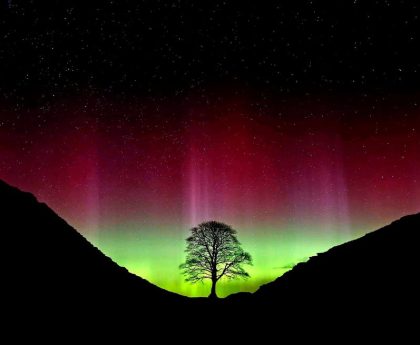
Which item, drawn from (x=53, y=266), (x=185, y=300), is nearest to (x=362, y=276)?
(x=185, y=300)

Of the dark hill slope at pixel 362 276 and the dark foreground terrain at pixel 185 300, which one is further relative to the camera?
the dark hill slope at pixel 362 276

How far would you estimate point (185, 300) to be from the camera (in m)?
25.6

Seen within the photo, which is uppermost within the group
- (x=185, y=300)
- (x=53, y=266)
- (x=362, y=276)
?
(x=53, y=266)

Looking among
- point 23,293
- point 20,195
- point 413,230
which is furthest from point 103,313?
point 413,230

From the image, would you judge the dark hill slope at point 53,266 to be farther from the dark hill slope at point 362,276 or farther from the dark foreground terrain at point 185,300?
the dark hill slope at point 362,276

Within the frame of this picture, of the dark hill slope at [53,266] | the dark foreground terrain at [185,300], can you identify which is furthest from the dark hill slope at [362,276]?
the dark hill slope at [53,266]

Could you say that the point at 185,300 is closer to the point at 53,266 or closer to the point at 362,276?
the point at 53,266

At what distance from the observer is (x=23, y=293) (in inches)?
635

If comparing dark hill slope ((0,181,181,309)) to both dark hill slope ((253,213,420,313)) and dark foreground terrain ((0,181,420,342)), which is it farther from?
dark hill slope ((253,213,420,313))

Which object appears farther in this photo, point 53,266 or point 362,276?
point 53,266

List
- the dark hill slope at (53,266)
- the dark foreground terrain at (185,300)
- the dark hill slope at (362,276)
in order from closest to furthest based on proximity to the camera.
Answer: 1. the dark foreground terrain at (185,300)
2. the dark hill slope at (362,276)
3. the dark hill slope at (53,266)

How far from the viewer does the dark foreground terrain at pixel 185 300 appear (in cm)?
1424

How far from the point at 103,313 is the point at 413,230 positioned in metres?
16.8

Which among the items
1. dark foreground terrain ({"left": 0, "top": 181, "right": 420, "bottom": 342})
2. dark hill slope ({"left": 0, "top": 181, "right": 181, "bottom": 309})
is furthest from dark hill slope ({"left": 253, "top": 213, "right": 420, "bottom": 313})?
dark hill slope ({"left": 0, "top": 181, "right": 181, "bottom": 309})
